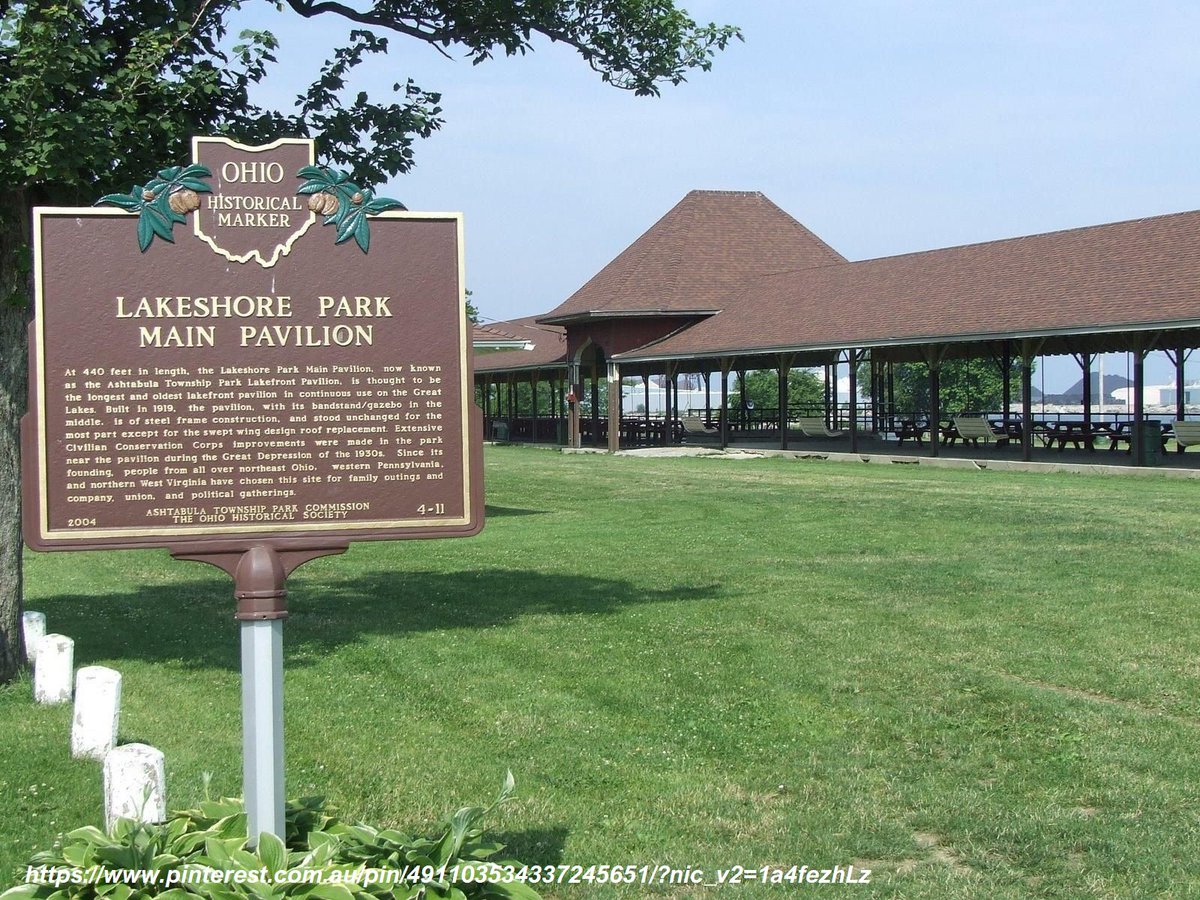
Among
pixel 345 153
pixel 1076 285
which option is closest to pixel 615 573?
pixel 345 153

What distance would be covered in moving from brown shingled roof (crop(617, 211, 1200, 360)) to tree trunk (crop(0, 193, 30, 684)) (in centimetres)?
2191

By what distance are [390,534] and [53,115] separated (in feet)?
15.9

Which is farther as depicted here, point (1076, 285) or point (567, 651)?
point (1076, 285)

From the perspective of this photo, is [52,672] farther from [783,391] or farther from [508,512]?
[783,391]

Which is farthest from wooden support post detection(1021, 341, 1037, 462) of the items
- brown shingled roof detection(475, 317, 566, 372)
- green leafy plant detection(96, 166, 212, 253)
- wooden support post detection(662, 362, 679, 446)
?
green leafy plant detection(96, 166, 212, 253)

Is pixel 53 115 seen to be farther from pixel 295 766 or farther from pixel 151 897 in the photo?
pixel 151 897

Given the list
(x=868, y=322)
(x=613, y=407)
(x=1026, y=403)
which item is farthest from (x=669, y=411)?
(x=1026, y=403)

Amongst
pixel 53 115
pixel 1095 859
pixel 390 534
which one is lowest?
pixel 1095 859

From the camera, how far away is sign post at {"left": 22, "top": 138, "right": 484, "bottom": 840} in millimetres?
5074

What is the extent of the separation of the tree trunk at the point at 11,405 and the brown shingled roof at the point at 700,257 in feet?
111

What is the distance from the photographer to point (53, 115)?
8.54 m

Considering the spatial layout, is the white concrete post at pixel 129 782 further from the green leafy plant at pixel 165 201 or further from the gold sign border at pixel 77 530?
the green leafy plant at pixel 165 201

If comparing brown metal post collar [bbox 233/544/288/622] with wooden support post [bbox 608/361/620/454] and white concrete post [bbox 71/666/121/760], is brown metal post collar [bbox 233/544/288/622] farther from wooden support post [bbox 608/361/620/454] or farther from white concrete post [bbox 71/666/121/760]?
wooden support post [bbox 608/361/620/454]

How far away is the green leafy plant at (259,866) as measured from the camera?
15.1 ft
